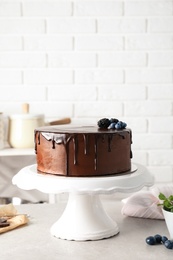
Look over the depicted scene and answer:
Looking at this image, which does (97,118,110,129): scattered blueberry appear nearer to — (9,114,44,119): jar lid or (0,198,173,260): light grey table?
(0,198,173,260): light grey table

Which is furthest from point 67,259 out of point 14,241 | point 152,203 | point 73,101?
point 73,101

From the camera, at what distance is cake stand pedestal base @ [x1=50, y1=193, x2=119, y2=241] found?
45.4 inches

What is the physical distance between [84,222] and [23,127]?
1042 mm

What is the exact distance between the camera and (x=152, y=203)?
53.7 inches

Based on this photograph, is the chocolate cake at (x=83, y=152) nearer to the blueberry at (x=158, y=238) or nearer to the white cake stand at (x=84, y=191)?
the white cake stand at (x=84, y=191)

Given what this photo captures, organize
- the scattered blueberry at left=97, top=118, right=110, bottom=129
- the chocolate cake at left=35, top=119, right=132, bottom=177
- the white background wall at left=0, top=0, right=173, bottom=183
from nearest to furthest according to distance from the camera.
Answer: the chocolate cake at left=35, top=119, right=132, bottom=177 → the scattered blueberry at left=97, top=118, right=110, bottom=129 → the white background wall at left=0, top=0, right=173, bottom=183

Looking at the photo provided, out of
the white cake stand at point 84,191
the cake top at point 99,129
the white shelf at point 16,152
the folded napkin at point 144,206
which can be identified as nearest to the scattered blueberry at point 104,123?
the cake top at point 99,129

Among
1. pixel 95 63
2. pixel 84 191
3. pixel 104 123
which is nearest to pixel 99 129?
pixel 104 123

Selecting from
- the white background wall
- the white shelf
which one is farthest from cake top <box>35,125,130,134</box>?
the white background wall

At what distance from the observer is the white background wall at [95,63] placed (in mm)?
2326

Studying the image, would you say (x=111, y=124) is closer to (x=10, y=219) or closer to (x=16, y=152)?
(x=10, y=219)

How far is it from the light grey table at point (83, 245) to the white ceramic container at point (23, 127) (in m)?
0.87

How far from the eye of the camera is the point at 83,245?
111 cm

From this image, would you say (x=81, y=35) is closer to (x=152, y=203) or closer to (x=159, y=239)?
(x=152, y=203)
